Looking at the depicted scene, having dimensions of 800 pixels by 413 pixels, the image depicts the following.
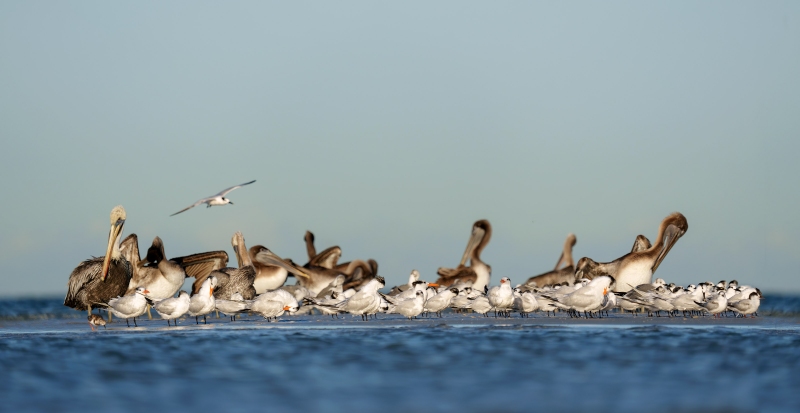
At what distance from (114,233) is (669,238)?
13908mm

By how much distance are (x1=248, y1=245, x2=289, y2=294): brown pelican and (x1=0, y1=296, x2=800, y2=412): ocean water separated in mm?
10035

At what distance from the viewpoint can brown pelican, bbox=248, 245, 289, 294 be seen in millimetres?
28516

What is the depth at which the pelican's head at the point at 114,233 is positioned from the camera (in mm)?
20625

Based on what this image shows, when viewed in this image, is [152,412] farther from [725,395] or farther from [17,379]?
[725,395]

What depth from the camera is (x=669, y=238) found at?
88.0 feet

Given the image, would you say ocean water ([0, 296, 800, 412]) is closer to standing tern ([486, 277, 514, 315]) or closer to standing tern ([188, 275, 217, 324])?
standing tern ([188, 275, 217, 324])

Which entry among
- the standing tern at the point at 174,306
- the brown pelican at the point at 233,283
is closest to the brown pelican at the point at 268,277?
the brown pelican at the point at 233,283

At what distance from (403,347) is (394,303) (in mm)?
7065

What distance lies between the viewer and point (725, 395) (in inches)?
402

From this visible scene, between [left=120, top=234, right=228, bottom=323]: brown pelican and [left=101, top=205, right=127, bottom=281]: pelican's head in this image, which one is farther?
[left=120, top=234, right=228, bottom=323]: brown pelican

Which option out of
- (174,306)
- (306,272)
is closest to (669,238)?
(306,272)

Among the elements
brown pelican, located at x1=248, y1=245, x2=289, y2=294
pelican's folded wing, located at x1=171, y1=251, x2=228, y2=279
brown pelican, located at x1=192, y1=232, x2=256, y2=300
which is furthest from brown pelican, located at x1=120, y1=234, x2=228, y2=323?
brown pelican, located at x1=248, y1=245, x2=289, y2=294

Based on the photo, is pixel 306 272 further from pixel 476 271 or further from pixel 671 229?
pixel 671 229

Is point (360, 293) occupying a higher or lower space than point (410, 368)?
higher
